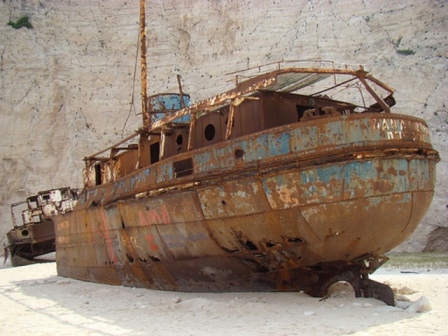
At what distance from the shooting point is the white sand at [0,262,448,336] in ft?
18.3

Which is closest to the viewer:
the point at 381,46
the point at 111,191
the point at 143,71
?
the point at 111,191

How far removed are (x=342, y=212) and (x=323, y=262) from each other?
0.94 m

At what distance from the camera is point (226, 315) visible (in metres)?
6.54

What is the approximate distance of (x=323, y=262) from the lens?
22.4ft

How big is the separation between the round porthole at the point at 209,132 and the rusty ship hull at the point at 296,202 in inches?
34.8

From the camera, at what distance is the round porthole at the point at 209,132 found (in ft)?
28.3

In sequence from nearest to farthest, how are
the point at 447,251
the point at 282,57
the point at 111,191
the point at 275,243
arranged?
the point at 275,243, the point at 111,191, the point at 447,251, the point at 282,57

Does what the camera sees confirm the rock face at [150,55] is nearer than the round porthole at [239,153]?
No

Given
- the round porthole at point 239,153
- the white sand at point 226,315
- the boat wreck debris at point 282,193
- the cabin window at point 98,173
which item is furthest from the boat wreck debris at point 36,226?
the round porthole at point 239,153

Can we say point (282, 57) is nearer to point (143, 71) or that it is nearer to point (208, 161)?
point (143, 71)

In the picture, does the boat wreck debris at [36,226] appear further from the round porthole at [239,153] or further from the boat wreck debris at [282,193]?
the round porthole at [239,153]

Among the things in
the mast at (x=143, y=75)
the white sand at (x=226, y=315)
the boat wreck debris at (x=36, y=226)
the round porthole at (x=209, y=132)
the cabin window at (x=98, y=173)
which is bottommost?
the white sand at (x=226, y=315)

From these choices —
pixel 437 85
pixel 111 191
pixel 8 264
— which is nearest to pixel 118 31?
pixel 8 264

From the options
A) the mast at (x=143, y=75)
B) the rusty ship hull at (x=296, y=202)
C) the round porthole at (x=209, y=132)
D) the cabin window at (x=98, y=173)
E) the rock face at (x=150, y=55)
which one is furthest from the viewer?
the rock face at (x=150, y=55)
